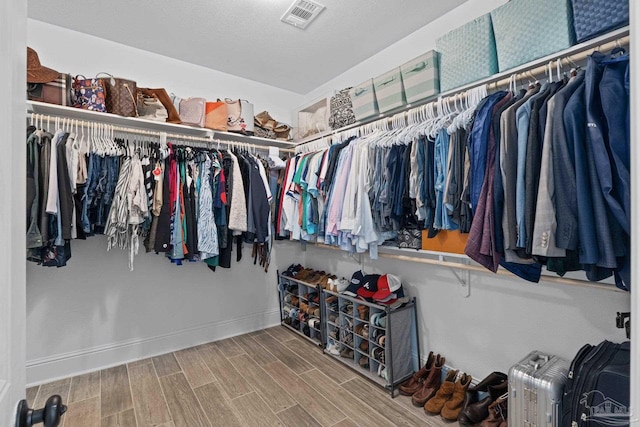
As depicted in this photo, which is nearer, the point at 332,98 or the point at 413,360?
the point at 413,360

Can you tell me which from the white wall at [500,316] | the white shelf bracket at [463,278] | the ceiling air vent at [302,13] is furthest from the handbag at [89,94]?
the white shelf bracket at [463,278]

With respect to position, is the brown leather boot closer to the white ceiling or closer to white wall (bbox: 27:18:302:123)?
the white ceiling

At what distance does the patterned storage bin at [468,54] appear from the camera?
5.31 ft

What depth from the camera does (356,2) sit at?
2.02m

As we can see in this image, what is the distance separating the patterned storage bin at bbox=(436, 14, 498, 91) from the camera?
162cm

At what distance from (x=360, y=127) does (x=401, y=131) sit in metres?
0.45

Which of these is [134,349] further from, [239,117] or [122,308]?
[239,117]

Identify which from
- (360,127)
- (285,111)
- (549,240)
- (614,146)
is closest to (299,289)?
(360,127)

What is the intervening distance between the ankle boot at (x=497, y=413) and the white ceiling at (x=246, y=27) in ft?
8.01

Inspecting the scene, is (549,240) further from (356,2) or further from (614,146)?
(356,2)

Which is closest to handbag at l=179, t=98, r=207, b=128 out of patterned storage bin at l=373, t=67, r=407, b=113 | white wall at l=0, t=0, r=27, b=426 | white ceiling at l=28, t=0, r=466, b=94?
white ceiling at l=28, t=0, r=466, b=94

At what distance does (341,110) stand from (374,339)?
6.04 feet

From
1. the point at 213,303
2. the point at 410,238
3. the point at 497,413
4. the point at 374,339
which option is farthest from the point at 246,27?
the point at 497,413

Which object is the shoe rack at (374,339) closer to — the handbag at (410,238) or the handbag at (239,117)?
the handbag at (410,238)
